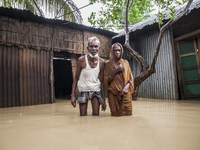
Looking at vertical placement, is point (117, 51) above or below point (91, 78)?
above

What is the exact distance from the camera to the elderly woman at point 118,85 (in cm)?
320

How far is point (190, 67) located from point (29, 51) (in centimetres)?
722

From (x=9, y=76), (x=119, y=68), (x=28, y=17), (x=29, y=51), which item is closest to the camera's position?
(x=119, y=68)

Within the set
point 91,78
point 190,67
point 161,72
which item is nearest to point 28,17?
point 91,78

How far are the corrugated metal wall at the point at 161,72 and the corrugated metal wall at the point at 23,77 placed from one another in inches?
201

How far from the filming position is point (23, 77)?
254 inches

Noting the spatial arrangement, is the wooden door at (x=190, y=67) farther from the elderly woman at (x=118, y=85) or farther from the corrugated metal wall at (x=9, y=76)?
the corrugated metal wall at (x=9, y=76)

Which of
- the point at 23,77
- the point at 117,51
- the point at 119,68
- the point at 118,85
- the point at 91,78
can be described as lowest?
the point at 118,85

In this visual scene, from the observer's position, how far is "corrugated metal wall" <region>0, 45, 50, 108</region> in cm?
603

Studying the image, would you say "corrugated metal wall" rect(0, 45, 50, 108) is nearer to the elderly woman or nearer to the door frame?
the elderly woman

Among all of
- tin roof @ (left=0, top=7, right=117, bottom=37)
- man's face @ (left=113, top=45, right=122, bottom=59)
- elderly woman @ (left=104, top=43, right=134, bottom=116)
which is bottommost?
elderly woman @ (left=104, top=43, right=134, bottom=116)

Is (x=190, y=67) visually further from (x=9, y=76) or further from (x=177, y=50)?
(x=9, y=76)

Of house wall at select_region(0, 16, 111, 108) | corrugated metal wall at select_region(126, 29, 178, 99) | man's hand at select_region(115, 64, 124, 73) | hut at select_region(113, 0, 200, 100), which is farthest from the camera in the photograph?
corrugated metal wall at select_region(126, 29, 178, 99)

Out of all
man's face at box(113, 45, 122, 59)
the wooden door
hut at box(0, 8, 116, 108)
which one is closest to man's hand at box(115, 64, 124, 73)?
man's face at box(113, 45, 122, 59)
